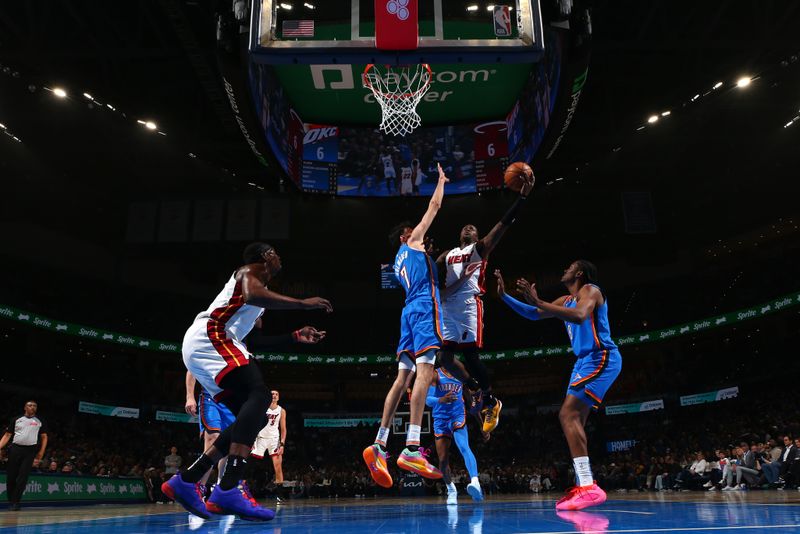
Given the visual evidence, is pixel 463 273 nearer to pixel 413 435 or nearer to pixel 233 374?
pixel 413 435

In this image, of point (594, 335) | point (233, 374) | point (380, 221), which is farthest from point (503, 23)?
point (380, 221)

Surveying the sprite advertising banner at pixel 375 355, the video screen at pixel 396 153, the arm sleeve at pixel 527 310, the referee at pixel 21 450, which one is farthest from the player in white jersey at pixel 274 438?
the sprite advertising banner at pixel 375 355

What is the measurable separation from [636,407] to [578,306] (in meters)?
22.1

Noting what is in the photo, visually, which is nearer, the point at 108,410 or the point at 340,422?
the point at 108,410

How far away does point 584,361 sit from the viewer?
5320 millimetres

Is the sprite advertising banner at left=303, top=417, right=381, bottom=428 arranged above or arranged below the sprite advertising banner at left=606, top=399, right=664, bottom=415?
below

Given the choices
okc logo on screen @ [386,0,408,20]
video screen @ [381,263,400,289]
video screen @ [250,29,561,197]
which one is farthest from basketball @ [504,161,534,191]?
video screen @ [381,263,400,289]

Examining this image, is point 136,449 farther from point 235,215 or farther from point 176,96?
point 176,96

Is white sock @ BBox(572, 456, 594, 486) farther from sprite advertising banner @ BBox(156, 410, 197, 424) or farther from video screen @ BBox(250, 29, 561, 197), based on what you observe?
sprite advertising banner @ BBox(156, 410, 197, 424)

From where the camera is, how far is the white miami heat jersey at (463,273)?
6367 mm

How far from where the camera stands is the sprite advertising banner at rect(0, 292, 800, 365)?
2148cm

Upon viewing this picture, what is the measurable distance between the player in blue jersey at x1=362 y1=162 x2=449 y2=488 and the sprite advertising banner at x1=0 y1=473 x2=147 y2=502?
30.4ft

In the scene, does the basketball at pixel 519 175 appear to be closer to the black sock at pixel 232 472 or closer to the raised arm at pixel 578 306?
the raised arm at pixel 578 306

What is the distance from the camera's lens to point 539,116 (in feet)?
45.1
